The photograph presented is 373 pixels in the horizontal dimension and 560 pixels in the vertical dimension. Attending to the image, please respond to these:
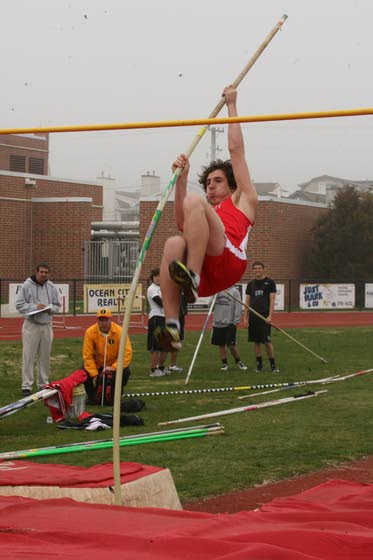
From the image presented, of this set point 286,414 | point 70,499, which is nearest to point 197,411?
point 286,414

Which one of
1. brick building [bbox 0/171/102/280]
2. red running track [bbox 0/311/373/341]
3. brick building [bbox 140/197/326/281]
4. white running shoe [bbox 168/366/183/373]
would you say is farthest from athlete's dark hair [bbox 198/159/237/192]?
brick building [bbox 0/171/102/280]

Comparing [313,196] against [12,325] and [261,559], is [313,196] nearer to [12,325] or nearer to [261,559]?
[12,325]

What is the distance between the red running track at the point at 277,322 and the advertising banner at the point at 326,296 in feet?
0.80

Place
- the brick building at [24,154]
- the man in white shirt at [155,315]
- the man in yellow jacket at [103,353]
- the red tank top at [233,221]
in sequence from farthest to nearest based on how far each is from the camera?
the brick building at [24,154]
the man in white shirt at [155,315]
the man in yellow jacket at [103,353]
the red tank top at [233,221]

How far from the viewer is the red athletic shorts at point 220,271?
5.19 metres

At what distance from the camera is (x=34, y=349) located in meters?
11.3

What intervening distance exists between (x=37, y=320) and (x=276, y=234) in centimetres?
2183

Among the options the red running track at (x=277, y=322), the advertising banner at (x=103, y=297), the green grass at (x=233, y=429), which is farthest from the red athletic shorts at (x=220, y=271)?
the advertising banner at (x=103, y=297)

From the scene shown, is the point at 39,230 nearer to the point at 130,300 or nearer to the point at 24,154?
the point at 24,154

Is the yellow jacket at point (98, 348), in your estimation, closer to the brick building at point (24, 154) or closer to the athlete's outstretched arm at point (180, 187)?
the athlete's outstretched arm at point (180, 187)

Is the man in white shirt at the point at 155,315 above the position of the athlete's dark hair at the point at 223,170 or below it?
below

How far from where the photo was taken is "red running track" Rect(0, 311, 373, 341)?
21328 mm

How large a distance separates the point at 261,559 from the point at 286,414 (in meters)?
6.25

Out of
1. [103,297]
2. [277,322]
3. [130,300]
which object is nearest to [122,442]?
[130,300]
